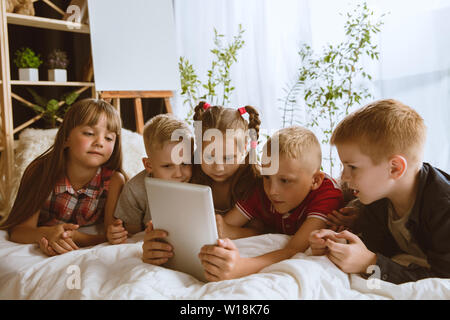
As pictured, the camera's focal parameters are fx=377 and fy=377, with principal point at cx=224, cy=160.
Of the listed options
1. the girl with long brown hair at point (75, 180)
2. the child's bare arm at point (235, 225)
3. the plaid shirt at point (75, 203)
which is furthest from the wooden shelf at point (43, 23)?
the child's bare arm at point (235, 225)

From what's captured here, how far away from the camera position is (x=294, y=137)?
44.3 inches

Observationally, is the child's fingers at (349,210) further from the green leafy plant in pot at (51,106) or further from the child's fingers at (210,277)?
the green leafy plant in pot at (51,106)

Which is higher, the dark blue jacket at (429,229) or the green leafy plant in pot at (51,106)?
the green leafy plant in pot at (51,106)

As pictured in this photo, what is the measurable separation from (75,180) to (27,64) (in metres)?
1.64

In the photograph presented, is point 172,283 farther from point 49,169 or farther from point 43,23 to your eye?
point 43,23

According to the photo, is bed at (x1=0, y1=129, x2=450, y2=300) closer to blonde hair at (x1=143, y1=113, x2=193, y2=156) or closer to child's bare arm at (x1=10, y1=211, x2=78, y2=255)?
child's bare arm at (x1=10, y1=211, x2=78, y2=255)

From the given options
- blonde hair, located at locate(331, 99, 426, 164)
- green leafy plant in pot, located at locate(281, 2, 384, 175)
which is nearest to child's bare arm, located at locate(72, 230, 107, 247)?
blonde hair, located at locate(331, 99, 426, 164)

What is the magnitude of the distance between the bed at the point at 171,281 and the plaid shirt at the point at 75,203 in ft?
1.10

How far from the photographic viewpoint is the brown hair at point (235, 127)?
49.2 inches

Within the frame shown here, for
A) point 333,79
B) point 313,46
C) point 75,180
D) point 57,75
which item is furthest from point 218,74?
point 75,180

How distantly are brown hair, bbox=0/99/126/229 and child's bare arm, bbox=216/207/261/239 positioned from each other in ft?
1.86

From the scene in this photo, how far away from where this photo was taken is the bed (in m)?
0.77

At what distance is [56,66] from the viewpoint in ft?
9.21
